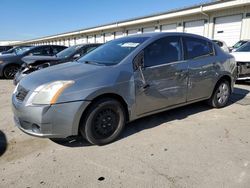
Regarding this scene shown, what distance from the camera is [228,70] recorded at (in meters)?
Answer: 5.16

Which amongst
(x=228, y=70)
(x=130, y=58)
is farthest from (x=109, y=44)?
(x=228, y=70)

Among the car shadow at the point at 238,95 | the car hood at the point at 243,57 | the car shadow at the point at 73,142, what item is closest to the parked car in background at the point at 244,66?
the car hood at the point at 243,57

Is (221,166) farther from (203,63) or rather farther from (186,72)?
(203,63)

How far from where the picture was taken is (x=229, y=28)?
15117 mm

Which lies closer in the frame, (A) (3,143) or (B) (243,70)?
(A) (3,143)

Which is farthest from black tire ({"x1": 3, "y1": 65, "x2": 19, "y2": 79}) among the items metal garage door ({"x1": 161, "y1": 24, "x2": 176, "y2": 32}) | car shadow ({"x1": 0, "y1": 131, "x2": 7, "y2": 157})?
metal garage door ({"x1": 161, "y1": 24, "x2": 176, "y2": 32})

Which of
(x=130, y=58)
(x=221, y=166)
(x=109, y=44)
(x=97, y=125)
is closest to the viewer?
(x=221, y=166)

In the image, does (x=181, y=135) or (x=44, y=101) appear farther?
(x=181, y=135)

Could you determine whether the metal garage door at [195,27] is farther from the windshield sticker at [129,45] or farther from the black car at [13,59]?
the windshield sticker at [129,45]

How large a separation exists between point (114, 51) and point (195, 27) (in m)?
15.1

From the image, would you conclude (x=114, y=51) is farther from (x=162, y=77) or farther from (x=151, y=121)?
(x=151, y=121)

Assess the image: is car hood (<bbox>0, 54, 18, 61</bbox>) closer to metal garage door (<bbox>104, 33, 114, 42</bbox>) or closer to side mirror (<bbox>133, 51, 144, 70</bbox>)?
side mirror (<bbox>133, 51, 144, 70</bbox>)

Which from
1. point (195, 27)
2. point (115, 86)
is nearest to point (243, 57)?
point (115, 86)

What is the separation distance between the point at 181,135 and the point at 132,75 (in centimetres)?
127
